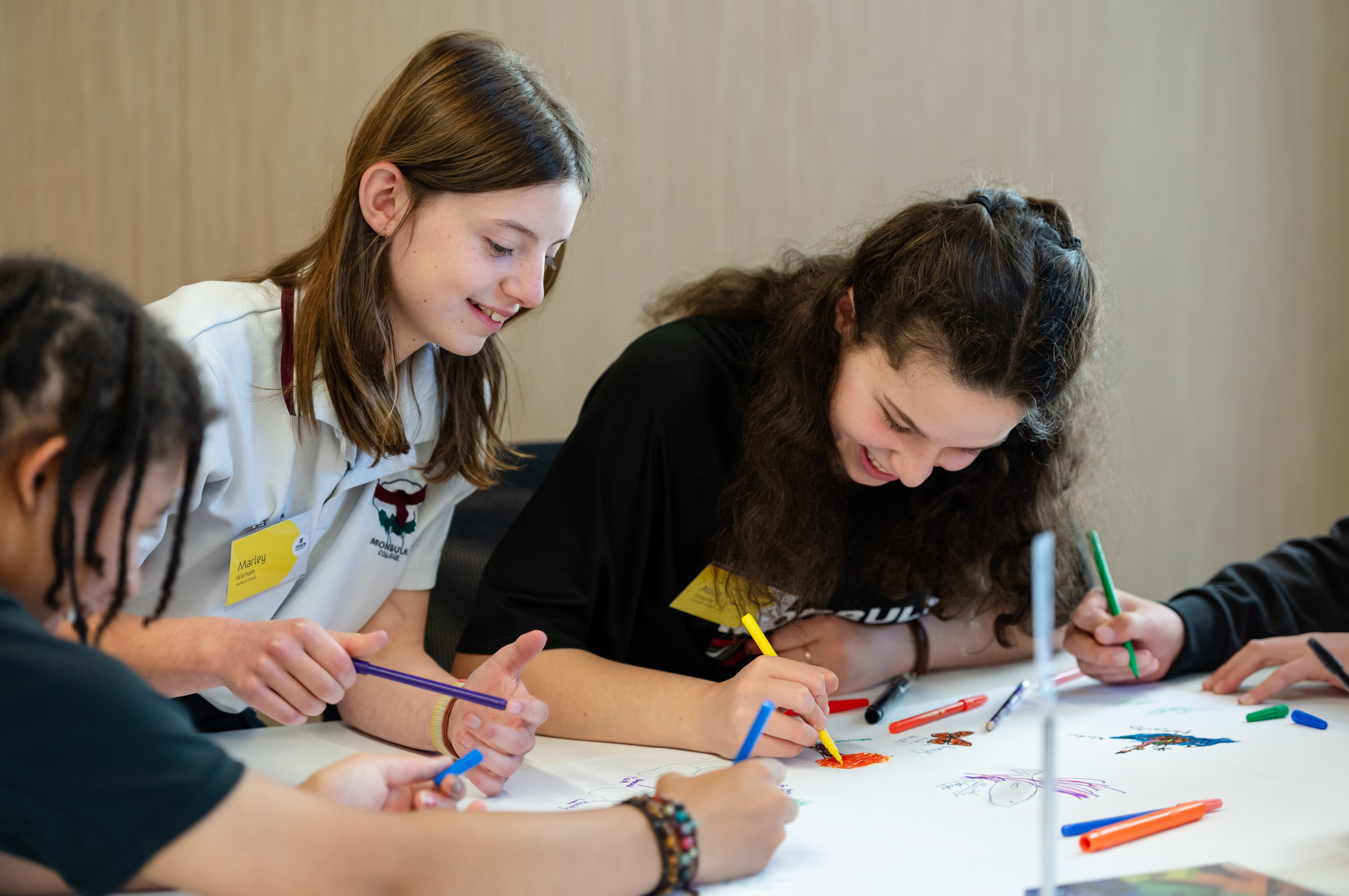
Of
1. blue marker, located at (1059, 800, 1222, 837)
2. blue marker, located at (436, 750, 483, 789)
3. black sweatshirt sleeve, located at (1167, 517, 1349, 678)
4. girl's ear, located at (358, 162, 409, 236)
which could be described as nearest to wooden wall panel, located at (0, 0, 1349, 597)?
black sweatshirt sleeve, located at (1167, 517, 1349, 678)

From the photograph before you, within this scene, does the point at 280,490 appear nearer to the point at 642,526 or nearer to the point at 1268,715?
the point at 642,526

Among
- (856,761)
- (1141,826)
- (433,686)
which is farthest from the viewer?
(856,761)

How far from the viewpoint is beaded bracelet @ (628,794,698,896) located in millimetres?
714

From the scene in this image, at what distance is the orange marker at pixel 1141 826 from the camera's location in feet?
2.61

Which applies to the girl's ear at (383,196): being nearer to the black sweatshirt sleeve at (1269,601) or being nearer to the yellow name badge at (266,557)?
the yellow name badge at (266,557)

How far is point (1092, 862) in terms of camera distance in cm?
77

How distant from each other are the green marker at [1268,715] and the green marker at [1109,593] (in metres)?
0.15

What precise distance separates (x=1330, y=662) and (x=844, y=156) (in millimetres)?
1440

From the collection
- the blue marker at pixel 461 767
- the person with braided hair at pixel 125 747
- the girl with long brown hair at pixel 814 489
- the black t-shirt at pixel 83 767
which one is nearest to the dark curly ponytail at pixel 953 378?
the girl with long brown hair at pixel 814 489

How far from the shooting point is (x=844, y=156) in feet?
7.47

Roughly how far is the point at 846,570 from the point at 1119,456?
1.53 m

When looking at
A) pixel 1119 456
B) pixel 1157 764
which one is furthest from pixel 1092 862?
pixel 1119 456

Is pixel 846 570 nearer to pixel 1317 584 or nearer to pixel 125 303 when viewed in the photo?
pixel 1317 584

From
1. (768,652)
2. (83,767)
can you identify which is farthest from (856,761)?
(83,767)
